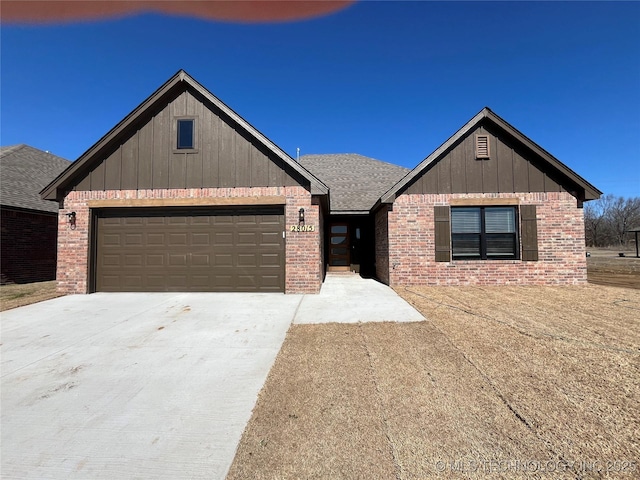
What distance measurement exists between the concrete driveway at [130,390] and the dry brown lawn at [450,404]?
0.36 metres

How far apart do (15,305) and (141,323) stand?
164 inches

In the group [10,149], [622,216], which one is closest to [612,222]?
[622,216]

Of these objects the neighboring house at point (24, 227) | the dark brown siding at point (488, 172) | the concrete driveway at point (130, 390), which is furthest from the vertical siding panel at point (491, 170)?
the neighboring house at point (24, 227)

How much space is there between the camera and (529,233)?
9.07m

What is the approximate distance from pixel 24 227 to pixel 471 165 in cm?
1676

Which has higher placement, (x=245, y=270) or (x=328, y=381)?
(x=245, y=270)

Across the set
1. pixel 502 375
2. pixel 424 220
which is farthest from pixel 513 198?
pixel 502 375

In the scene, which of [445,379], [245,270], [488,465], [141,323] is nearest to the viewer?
[488,465]

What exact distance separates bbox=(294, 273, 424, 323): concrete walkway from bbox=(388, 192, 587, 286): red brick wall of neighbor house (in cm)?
139

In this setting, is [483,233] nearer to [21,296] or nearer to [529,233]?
[529,233]

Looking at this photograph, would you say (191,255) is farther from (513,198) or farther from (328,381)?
(513,198)

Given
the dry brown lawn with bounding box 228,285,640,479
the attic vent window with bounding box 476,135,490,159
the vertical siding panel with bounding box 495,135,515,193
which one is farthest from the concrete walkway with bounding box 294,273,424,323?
the attic vent window with bounding box 476,135,490,159


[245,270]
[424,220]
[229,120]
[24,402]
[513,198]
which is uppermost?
[229,120]

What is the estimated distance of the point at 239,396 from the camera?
114 inches
